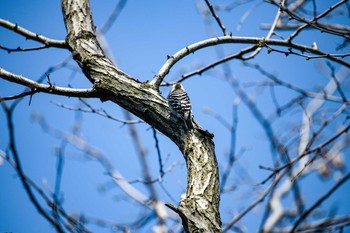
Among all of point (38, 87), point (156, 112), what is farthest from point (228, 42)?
point (38, 87)

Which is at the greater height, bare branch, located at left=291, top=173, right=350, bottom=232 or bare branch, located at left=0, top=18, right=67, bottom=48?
bare branch, located at left=0, top=18, right=67, bottom=48

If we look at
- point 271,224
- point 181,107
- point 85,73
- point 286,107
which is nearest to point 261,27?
point 286,107

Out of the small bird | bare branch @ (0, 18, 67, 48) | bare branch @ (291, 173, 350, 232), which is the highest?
bare branch @ (0, 18, 67, 48)

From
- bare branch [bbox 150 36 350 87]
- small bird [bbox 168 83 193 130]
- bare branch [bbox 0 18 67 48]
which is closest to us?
small bird [bbox 168 83 193 130]

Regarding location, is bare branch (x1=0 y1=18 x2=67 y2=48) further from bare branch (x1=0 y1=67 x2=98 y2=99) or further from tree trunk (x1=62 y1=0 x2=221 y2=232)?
bare branch (x1=0 y1=67 x2=98 y2=99)

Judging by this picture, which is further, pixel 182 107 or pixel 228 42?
pixel 228 42

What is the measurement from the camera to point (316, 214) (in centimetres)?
511

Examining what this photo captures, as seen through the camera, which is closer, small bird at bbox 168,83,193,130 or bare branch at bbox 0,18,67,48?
small bird at bbox 168,83,193,130

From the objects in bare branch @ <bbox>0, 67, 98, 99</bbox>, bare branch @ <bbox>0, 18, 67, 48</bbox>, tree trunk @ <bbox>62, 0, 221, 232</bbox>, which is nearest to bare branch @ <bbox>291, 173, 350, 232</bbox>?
tree trunk @ <bbox>62, 0, 221, 232</bbox>

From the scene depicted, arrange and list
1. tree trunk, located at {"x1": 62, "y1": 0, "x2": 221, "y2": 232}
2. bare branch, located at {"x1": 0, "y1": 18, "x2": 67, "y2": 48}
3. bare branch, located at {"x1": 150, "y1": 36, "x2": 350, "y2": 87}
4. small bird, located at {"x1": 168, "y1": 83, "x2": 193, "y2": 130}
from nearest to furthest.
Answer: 1. tree trunk, located at {"x1": 62, "y1": 0, "x2": 221, "y2": 232}
2. small bird, located at {"x1": 168, "y1": 83, "x2": 193, "y2": 130}
3. bare branch, located at {"x1": 150, "y1": 36, "x2": 350, "y2": 87}
4. bare branch, located at {"x1": 0, "y1": 18, "x2": 67, "y2": 48}

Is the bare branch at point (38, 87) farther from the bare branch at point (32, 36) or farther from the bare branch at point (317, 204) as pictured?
the bare branch at point (317, 204)

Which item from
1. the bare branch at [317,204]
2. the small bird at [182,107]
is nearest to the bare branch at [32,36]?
the small bird at [182,107]

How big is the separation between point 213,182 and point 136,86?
0.93 metres

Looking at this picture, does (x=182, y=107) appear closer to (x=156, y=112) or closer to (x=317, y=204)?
(x=156, y=112)
